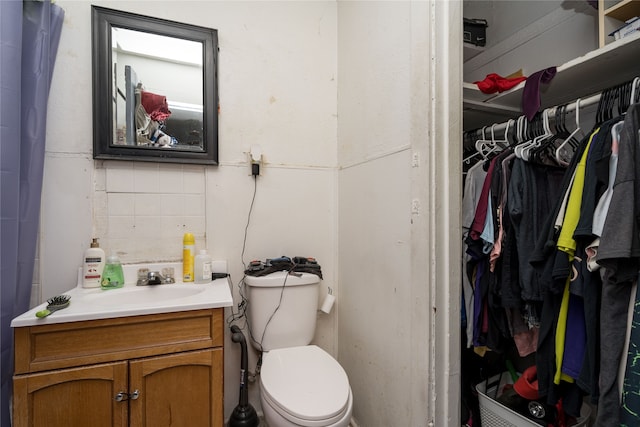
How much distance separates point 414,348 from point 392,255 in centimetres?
36

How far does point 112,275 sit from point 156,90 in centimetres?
89

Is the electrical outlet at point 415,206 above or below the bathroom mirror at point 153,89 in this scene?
below

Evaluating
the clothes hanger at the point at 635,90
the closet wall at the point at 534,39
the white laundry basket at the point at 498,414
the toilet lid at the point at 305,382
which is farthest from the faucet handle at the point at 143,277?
the clothes hanger at the point at 635,90

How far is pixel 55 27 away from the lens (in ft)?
4.10

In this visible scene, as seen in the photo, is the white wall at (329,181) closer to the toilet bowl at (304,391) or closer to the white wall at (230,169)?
the white wall at (230,169)

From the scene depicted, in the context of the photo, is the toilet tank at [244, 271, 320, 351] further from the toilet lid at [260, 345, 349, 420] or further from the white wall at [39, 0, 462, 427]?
the white wall at [39, 0, 462, 427]

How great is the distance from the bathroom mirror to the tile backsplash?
0.23 ft

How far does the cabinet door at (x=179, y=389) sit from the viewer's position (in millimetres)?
985

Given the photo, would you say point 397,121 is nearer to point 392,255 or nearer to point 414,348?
point 392,255

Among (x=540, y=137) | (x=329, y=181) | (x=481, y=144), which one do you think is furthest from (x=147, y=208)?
(x=540, y=137)

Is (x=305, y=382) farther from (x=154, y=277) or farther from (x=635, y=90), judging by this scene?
(x=635, y=90)

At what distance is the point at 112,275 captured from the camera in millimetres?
1259

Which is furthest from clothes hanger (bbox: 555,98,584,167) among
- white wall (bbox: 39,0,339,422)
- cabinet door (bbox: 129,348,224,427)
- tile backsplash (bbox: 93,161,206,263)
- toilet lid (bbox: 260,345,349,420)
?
tile backsplash (bbox: 93,161,206,263)

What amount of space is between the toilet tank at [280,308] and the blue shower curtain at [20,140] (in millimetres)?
864
